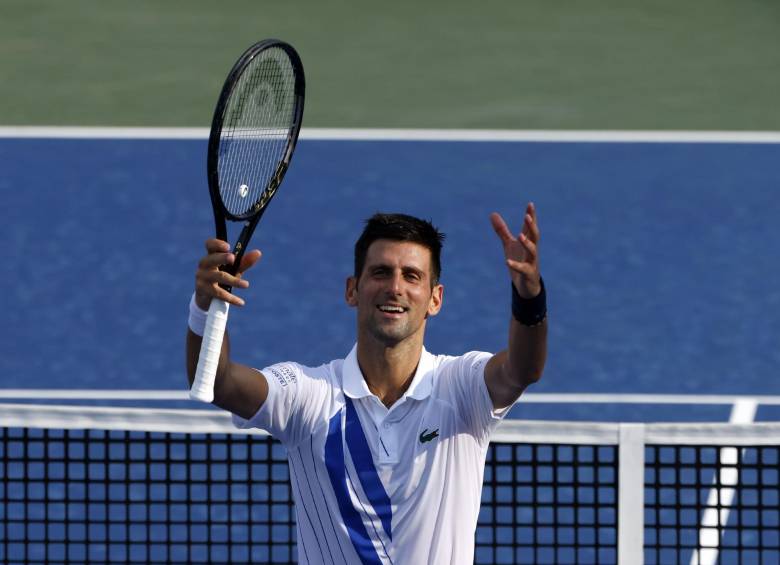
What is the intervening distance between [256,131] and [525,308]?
131 centimetres

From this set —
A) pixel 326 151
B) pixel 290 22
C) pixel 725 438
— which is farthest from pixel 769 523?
pixel 290 22

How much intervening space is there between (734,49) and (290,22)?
4.88 metres

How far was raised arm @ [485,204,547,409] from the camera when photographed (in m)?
4.23

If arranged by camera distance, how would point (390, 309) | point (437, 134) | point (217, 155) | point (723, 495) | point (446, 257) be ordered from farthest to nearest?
point (437, 134), point (446, 257), point (723, 495), point (217, 155), point (390, 309)

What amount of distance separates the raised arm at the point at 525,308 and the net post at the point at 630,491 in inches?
56.9

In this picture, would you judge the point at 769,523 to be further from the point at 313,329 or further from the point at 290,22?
the point at 290,22

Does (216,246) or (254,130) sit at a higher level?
(254,130)

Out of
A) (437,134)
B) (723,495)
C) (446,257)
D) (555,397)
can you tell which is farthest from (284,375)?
(437,134)

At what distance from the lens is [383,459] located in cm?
446

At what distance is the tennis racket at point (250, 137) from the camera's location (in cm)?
449

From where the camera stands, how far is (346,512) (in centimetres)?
443

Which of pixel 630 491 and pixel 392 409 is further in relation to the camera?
pixel 630 491

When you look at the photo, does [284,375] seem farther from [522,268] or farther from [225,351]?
[522,268]

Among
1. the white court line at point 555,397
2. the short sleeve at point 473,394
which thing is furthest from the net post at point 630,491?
the white court line at point 555,397
